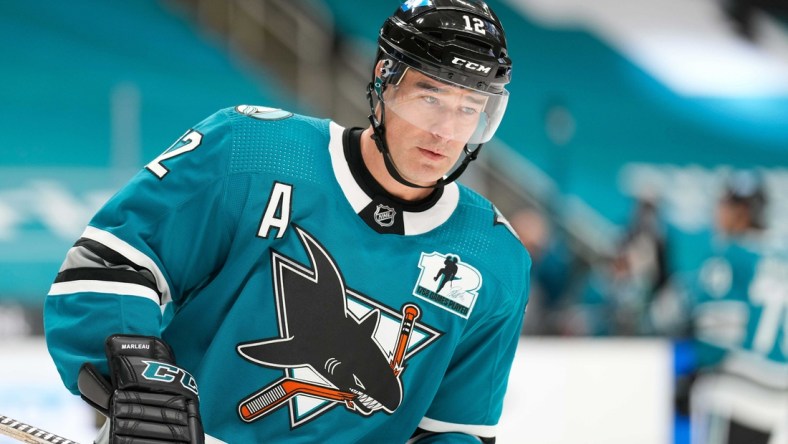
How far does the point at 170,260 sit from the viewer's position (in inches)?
70.4

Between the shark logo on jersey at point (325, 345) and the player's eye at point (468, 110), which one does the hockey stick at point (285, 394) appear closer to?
the shark logo on jersey at point (325, 345)

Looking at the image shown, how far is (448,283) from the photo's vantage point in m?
1.97

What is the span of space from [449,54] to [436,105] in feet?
0.31

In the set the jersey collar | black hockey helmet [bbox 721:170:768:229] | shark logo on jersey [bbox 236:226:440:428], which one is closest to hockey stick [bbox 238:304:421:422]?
shark logo on jersey [bbox 236:226:440:428]

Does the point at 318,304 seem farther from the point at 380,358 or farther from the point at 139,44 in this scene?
the point at 139,44

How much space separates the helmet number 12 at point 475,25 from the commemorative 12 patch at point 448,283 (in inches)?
16.2

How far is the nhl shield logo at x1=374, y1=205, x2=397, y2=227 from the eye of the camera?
6.39 feet

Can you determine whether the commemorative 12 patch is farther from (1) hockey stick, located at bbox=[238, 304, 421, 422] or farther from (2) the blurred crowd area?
(2) the blurred crowd area

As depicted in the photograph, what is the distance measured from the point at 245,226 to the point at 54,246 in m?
5.13

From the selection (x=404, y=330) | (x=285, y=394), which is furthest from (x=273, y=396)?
(x=404, y=330)

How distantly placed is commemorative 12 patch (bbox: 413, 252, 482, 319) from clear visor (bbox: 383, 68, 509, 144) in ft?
0.74

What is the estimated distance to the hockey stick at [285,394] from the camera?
1.90m

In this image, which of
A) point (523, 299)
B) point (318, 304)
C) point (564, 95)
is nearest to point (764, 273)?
point (523, 299)

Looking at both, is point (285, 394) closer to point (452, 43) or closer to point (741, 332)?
point (452, 43)
